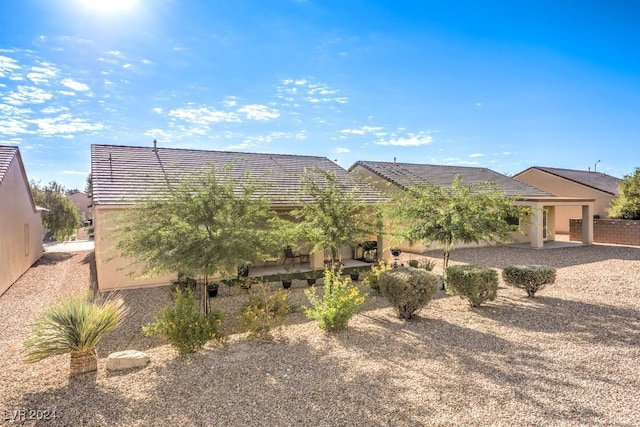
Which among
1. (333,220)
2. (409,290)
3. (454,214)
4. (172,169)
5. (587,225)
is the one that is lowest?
(409,290)

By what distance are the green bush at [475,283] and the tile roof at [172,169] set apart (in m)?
5.56

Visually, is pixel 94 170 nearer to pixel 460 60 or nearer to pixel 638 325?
pixel 460 60

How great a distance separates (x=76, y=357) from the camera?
5.70m

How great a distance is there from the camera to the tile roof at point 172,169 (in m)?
13.3

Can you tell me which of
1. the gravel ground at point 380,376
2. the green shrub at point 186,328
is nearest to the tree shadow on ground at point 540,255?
the gravel ground at point 380,376

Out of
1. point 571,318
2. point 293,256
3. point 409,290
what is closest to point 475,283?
point 409,290

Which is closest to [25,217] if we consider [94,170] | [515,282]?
[94,170]

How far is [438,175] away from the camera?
86.8 ft

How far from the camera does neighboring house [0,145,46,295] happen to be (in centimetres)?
1322

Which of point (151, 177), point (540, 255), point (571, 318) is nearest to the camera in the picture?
point (571, 318)

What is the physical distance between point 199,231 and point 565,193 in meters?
33.9

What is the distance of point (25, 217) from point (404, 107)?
19.5 m

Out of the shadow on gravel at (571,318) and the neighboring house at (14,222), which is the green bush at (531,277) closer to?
the shadow on gravel at (571,318)

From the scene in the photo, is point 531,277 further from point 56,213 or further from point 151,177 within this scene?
point 56,213
